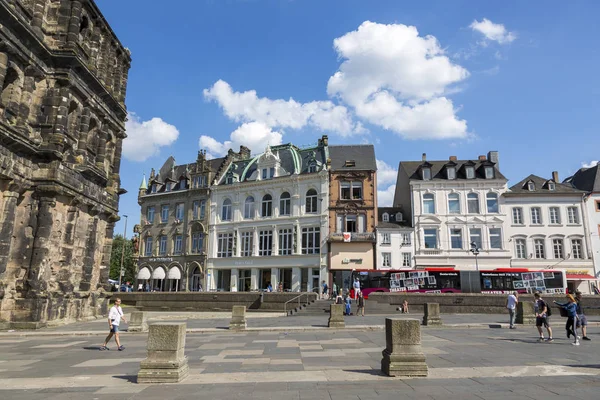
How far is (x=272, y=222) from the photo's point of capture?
46.5 meters

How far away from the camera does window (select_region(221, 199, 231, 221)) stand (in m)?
49.6

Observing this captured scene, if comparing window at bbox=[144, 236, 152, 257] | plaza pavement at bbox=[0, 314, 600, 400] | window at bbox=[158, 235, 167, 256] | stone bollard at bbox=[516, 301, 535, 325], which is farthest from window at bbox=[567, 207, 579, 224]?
window at bbox=[144, 236, 152, 257]

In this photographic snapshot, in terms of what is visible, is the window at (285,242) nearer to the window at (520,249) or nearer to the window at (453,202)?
the window at (453,202)

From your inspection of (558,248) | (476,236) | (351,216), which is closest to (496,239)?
(476,236)

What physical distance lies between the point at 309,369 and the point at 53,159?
17.5 metres

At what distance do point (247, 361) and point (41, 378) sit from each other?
4.79 m

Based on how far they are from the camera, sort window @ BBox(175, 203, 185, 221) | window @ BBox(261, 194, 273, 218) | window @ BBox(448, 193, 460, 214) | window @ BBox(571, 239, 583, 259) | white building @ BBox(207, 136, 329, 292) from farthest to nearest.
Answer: window @ BBox(175, 203, 185, 221)
window @ BBox(261, 194, 273, 218)
white building @ BBox(207, 136, 329, 292)
window @ BBox(448, 193, 460, 214)
window @ BBox(571, 239, 583, 259)

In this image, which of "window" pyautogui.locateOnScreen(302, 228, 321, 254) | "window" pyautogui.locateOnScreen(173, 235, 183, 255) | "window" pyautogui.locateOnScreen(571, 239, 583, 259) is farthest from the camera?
"window" pyautogui.locateOnScreen(173, 235, 183, 255)

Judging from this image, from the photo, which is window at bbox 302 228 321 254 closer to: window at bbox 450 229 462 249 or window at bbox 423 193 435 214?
window at bbox 423 193 435 214

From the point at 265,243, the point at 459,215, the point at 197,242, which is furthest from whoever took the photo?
the point at 197,242

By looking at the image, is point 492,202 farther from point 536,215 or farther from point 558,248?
point 558,248

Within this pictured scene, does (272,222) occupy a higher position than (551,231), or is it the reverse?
(272,222)

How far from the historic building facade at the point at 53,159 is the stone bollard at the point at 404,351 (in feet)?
56.9

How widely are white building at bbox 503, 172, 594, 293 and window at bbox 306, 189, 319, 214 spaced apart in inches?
772
